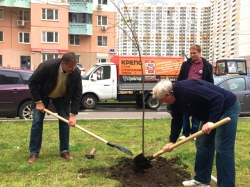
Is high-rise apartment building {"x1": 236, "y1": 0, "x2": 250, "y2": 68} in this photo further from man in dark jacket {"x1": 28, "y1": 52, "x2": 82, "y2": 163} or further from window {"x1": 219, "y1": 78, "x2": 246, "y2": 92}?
man in dark jacket {"x1": 28, "y1": 52, "x2": 82, "y2": 163}

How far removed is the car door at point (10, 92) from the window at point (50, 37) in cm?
2768

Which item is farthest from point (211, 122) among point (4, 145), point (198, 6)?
point (198, 6)

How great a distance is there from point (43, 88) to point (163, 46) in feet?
127

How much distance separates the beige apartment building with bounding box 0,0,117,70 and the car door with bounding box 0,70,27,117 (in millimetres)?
26415

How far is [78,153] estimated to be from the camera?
17.6ft

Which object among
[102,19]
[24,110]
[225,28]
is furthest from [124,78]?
[225,28]

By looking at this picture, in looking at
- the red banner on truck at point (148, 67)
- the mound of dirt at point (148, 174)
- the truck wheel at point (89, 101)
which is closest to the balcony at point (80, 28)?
the red banner on truck at point (148, 67)

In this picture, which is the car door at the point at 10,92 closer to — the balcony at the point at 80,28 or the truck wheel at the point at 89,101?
the truck wheel at the point at 89,101

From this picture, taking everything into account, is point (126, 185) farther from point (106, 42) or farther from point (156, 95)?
point (106, 42)

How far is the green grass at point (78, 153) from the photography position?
4066 millimetres

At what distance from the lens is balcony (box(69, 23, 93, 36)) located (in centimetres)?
3719

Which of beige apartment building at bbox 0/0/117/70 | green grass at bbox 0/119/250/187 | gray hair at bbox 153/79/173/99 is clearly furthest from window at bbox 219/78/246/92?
beige apartment building at bbox 0/0/117/70

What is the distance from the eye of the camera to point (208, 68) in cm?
591

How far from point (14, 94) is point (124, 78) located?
5876mm
